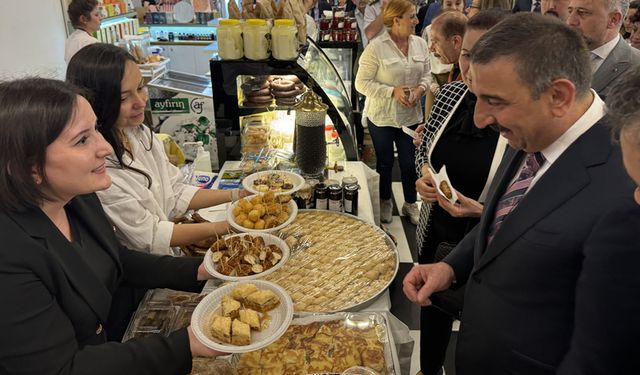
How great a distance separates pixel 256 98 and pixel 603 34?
87.5 inches

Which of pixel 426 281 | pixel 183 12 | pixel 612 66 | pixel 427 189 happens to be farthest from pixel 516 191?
pixel 183 12

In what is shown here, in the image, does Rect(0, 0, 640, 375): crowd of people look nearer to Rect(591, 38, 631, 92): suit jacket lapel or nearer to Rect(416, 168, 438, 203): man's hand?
Rect(416, 168, 438, 203): man's hand

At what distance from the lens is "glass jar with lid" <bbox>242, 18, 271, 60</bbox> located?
2.92 m

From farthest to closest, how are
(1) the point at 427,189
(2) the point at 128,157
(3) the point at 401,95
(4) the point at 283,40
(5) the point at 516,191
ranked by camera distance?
(3) the point at 401,95 < (4) the point at 283,40 < (1) the point at 427,189 < (2) the point at 128,157 < (5) the point at 516,191

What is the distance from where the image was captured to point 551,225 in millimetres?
1292

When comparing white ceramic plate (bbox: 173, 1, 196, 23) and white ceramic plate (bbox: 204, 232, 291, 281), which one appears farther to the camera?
white ceramic plate (bbox: 173, 1, 196, 23)

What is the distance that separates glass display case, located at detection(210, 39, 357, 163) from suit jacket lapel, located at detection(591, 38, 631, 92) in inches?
63.1

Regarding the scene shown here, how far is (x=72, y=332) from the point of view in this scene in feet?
4.35

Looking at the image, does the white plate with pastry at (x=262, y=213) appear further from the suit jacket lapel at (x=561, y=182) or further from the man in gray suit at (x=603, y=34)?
the man in gray suit at (x=603, y=34)

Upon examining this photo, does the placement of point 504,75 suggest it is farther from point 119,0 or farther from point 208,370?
point 119,0

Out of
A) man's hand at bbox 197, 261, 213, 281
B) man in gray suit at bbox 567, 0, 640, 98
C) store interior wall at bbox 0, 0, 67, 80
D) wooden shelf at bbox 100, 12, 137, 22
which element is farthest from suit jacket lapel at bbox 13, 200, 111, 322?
wooden shelf at bbox 100, 12, 137, 22

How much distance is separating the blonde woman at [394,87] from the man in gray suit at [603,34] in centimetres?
187

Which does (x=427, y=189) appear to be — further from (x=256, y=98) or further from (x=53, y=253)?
(x=53, y=253)

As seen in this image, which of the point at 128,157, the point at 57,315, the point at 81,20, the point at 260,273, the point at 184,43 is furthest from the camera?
the point at 184,43
